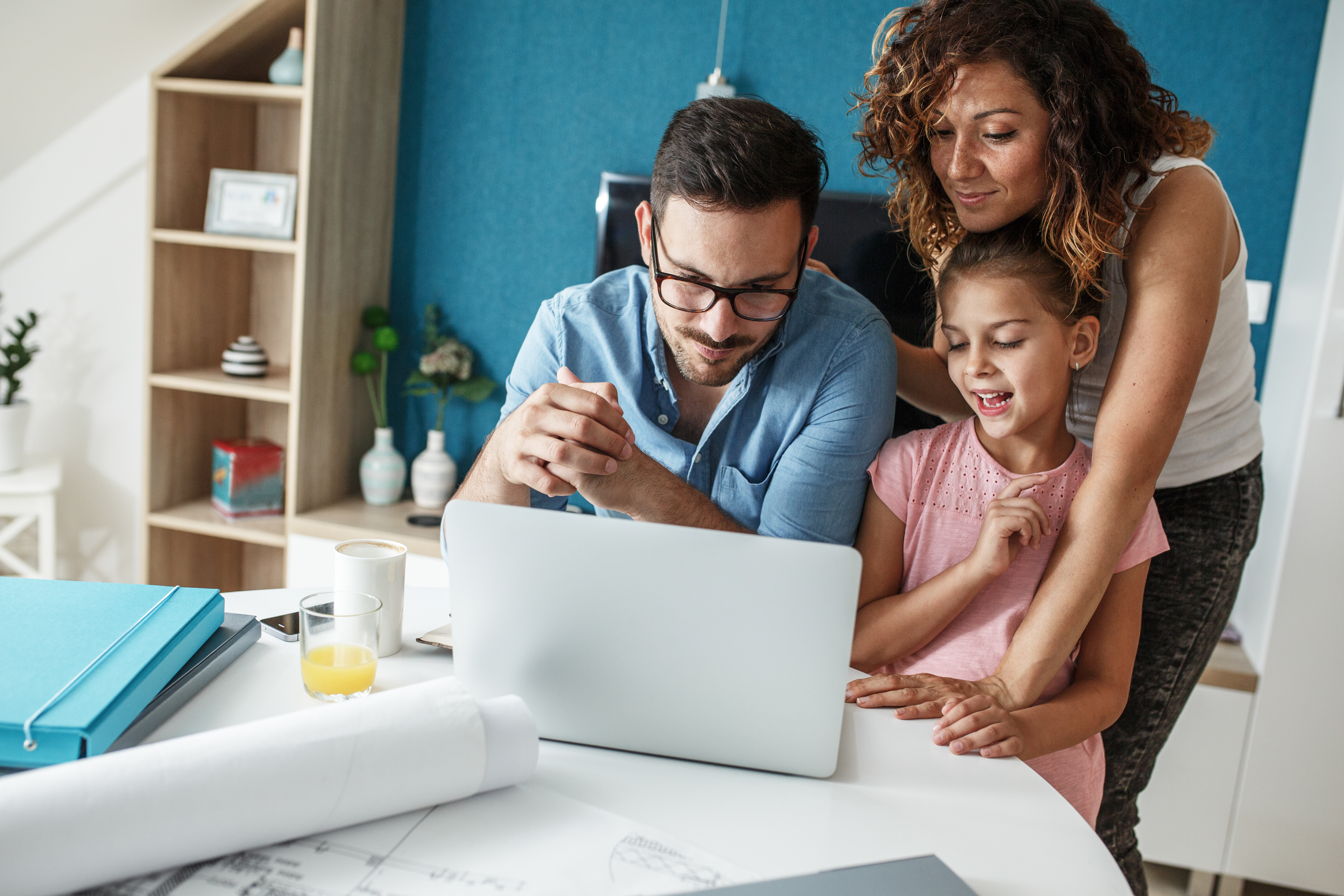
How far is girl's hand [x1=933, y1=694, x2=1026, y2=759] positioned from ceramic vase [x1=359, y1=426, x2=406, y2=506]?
199cm

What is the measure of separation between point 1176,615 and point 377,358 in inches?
81.8

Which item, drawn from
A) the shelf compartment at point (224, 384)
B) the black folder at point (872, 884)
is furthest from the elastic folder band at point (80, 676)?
the shelf compartment at point (224, 384)

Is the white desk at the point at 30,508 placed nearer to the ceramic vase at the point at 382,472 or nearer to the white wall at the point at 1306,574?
the ceramic vase at the point at 382,472

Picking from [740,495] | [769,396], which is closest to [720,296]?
[769,396]

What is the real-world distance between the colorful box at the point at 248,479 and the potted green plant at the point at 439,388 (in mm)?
362

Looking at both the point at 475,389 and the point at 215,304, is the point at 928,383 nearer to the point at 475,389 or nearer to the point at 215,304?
the point at 475,389

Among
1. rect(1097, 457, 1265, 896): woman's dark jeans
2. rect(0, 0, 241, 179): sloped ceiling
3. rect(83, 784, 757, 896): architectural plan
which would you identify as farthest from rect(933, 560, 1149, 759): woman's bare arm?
rect(0, 0, 241, 179): sloped ceiling

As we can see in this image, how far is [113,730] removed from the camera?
706 mm

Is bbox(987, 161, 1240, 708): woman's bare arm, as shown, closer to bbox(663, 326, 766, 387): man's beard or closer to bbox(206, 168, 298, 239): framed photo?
bbox(663, 326, 766, 387): man's beard

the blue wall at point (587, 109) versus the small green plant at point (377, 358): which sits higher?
the blue wall at point (587, 109)

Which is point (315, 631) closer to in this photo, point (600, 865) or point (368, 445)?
point (600, 865)

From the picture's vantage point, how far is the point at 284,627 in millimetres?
1001

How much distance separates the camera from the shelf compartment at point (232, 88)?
2.31m

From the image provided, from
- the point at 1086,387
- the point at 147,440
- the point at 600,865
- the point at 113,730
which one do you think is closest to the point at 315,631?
the point at 113,730
